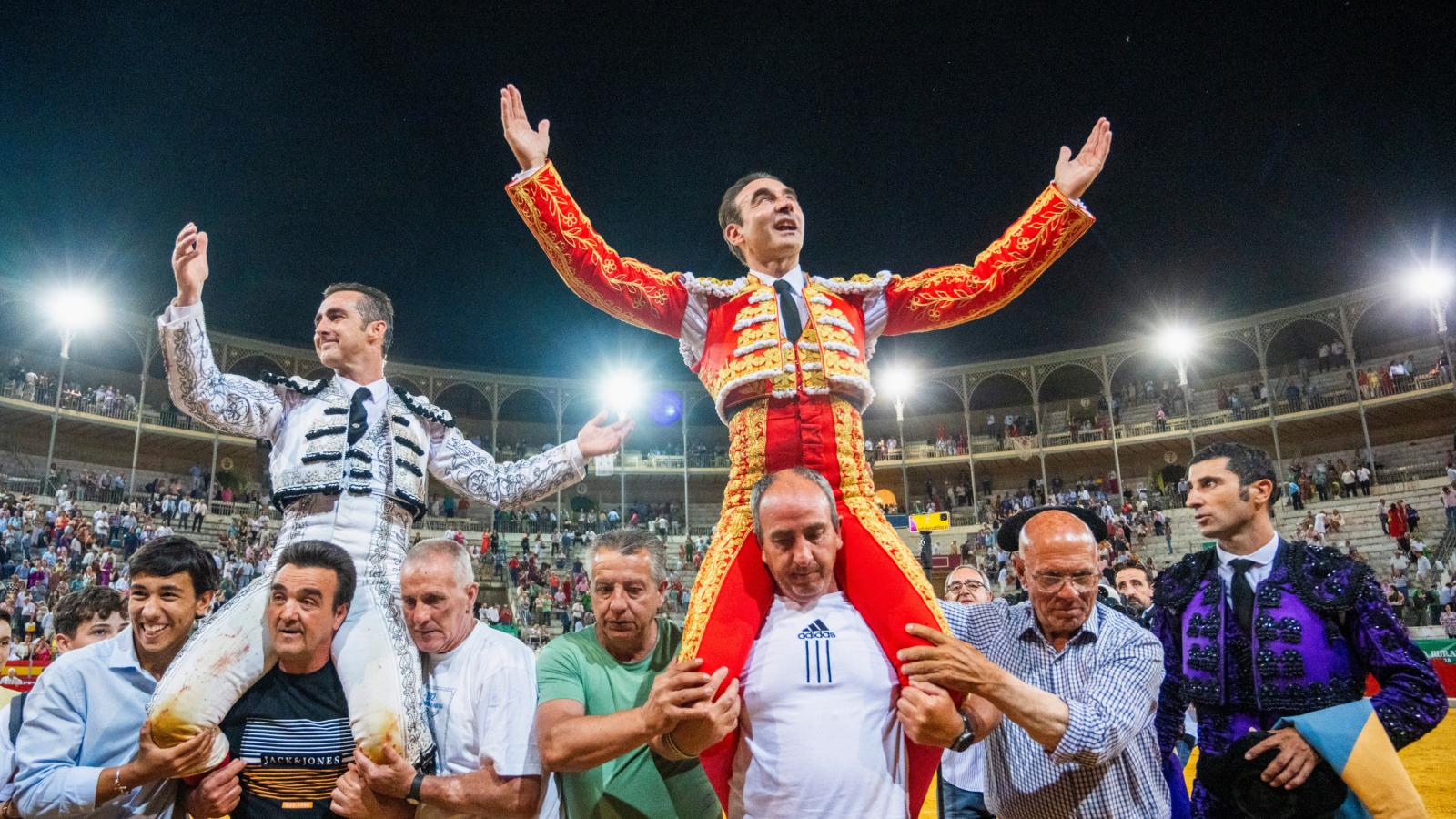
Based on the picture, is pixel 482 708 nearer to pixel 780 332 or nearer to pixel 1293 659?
pixel 780 332

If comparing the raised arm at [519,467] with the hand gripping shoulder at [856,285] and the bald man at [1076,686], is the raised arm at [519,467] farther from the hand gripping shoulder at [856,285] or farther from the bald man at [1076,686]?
the bald man at [1076,686]

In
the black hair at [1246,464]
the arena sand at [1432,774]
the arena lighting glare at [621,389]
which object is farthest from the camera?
the arena lighting glare at [621,389]

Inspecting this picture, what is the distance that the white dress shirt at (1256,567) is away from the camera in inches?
129

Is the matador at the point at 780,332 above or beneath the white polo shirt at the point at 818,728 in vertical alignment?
above

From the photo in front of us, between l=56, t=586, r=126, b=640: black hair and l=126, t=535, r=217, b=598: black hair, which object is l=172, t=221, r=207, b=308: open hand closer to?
l=126, t=535, r=217, b=598: black hair

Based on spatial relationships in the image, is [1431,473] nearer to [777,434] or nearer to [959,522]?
[959,522]

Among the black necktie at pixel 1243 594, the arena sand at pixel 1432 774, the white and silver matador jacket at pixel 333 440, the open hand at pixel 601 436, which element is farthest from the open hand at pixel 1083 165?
the arena sand at pixel 1432 774

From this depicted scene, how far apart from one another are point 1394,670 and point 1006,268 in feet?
6.07

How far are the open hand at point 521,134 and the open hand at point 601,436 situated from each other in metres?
0.95

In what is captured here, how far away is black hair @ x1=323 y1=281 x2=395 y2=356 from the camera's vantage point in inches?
123

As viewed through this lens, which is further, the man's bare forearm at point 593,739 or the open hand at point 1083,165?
the open hand at point 1083,165

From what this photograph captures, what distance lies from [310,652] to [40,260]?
88.2 ft

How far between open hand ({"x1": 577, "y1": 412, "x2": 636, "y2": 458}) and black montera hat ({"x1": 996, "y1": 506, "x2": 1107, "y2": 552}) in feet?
4.60

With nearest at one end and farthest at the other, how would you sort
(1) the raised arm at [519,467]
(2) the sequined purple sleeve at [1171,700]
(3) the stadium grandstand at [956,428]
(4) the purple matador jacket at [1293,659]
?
(4) the purple matador jacket at [1293,659]
(1) the raised arm at [519,467]
(2) the sequined purple sleeve at [1171,700]
(3) the stadium grandstand at [956,428]
